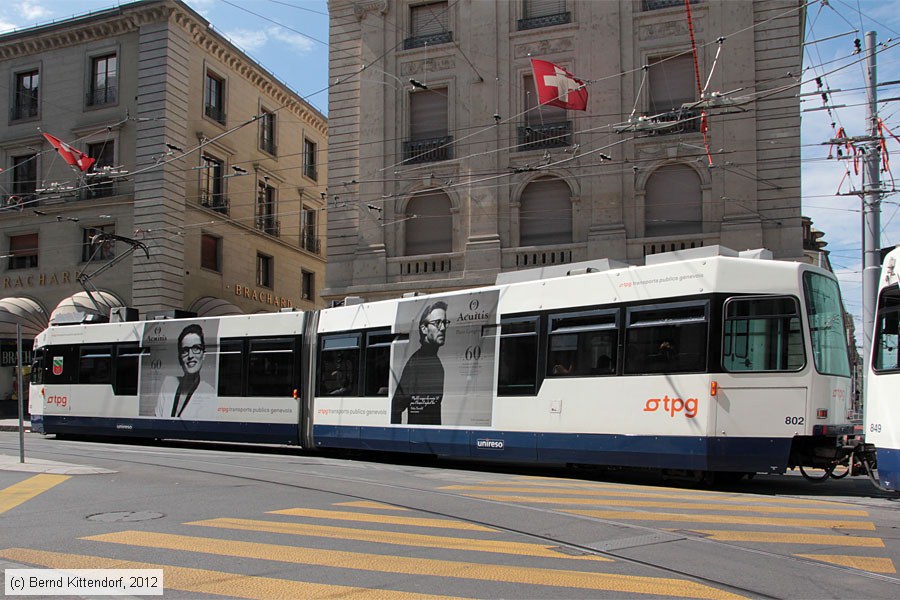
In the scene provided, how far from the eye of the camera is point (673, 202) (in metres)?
24.4

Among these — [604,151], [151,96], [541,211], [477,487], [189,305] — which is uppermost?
[151,96]

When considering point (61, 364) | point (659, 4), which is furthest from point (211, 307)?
point (659, 4)

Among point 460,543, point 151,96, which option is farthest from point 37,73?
point 460,543

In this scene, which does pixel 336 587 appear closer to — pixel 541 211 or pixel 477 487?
pixel 477 487

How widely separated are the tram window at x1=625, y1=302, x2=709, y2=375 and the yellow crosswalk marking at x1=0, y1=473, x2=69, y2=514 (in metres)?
8.33

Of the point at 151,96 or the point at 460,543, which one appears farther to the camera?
the point at 151,96

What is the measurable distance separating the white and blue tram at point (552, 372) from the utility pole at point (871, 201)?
5039 mm

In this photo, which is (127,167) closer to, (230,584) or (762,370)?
(762,370)

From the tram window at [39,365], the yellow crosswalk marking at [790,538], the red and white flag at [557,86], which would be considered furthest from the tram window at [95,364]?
the yellow crosswalk marking at [790,538]

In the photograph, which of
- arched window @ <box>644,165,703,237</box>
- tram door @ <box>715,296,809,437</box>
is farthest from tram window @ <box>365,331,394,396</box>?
arched window @ <box>644,165,703,237</box>

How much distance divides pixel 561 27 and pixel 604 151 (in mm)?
4150

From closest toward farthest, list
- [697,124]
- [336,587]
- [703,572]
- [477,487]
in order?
[336,587], [703,572], [477,487], [697,124]

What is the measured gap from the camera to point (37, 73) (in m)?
34.3

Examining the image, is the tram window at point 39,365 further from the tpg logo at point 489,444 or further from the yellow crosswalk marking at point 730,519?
the yellow crosswalk marking at point 730,519
